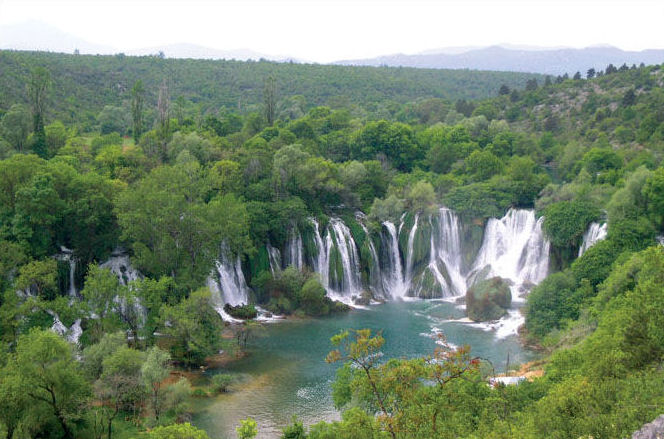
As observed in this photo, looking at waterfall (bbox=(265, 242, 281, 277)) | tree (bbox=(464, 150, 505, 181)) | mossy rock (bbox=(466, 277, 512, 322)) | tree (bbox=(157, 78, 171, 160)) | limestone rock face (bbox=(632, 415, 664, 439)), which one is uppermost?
tree (bbox=(157, 78, 171, 160))

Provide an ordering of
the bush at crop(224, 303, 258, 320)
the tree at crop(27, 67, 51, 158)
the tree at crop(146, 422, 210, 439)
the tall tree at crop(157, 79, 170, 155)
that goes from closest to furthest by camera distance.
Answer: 1. the tree at crop(146, 422, 210, 439)
2. the bush at crop(224, 303, 258, 320)
3. the tree at crop(27, 67, 51, 158)
4. the tall tree at crop(157, 79, 170, 155)

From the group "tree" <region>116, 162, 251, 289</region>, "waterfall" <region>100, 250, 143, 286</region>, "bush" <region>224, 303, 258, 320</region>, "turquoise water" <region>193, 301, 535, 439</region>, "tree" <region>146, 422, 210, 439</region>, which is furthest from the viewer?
"bush" <region>224, 303, 258, 320</region>

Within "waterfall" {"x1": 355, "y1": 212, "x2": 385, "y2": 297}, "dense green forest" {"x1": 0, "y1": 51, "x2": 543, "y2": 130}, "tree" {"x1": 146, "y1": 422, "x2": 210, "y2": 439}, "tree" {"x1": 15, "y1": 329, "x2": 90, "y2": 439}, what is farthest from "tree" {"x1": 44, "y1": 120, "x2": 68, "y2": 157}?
"tree" {"x1": 146, "y1": 422, "x2": 210, "y2": 439}

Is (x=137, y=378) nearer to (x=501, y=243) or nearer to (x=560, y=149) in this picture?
(x=501, y=243)

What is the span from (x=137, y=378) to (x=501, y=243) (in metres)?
33.9

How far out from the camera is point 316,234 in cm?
4797

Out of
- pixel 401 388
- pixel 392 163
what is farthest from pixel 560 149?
pixel 401 388

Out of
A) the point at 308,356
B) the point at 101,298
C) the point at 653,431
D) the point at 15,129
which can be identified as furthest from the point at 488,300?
the point at 15,129

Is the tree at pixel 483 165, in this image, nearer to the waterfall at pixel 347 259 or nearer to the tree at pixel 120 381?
the waterfall at pixel 347 259

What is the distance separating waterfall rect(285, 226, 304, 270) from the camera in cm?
4700

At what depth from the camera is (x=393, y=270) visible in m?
50.6

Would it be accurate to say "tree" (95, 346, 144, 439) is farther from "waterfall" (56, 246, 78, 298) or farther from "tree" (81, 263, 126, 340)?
"waterfall" (56, 246, 78, 298)

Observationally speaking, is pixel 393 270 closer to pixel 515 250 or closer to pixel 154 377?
pixel 515 250

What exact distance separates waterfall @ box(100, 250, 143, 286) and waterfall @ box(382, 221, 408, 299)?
19.8 meters
